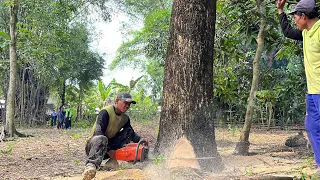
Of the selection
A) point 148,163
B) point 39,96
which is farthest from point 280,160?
point 39,96

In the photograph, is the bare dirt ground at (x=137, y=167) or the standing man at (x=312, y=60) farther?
the bare dirt ground at (x=137, y=167)

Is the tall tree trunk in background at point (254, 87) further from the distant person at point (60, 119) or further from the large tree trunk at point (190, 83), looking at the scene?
the distant person at point (60, 119)

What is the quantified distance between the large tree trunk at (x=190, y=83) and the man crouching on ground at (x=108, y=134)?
19.2 inches

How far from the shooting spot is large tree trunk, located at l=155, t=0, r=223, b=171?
5.27 m

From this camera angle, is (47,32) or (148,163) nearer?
(148,163)

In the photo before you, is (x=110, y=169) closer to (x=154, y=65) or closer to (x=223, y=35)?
(x=223, y=35)

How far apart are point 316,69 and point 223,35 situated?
343 cm

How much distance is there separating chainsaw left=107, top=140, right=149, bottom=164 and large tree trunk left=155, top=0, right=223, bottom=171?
0.79ft

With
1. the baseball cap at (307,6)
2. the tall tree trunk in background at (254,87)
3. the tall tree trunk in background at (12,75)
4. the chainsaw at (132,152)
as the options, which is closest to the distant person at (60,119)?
the tall tree trunk in background at (12,75)

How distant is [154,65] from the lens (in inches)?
1201

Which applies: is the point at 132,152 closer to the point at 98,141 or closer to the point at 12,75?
the point at 98,141

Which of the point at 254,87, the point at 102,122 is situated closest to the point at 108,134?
the point at 102,122

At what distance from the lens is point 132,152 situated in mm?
5262

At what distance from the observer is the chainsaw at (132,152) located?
205 inches
